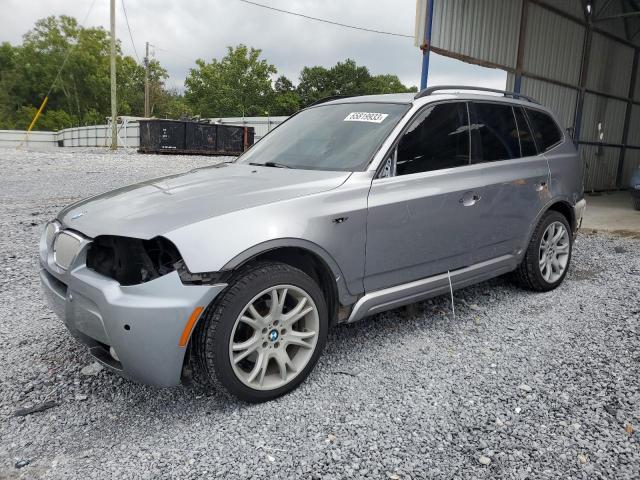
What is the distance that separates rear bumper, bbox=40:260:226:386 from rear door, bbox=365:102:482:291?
113 cm

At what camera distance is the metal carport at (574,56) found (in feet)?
34.4

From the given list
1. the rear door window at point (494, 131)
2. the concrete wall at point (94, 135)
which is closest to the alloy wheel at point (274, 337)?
the rear door window at point (494, 131)

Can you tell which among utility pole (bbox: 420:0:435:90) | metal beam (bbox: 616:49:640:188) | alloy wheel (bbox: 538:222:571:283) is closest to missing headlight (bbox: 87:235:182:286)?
alloy wheel (bbox: 538:222:571:283)

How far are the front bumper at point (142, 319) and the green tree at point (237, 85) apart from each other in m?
53.8

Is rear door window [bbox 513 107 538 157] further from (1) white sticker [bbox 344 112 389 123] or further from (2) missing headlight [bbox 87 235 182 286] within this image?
(2) missing headlight [bbox 87 235 182 286]

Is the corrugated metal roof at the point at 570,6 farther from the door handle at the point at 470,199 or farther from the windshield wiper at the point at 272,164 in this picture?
the windshield wiper at the point at 272,164

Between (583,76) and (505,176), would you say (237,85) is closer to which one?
(583,76)

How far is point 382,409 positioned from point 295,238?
1.04 meters

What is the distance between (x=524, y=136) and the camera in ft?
14.4

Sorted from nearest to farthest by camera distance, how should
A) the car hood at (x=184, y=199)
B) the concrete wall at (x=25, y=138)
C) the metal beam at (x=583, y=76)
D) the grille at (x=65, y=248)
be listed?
1. the car hood at (x=184, y=199)
2. the grille at (x=65, y=248)
3. the metal beam at (x=583, y=76)
4. the concrete wall at (x=25, y=138)

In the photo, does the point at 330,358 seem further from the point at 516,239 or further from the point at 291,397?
the point at 516,239

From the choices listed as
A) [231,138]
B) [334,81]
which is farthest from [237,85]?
[231,138]

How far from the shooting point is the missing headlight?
8.23 feet

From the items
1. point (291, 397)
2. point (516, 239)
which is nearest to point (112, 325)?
point (291, 397)
